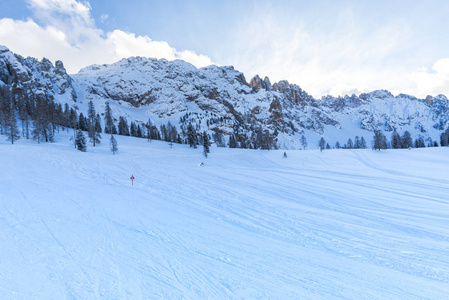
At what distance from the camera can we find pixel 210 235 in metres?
7.98

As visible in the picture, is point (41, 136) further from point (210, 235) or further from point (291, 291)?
point (291, 291)

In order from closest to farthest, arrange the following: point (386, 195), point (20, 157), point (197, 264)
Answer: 1. point (197, 264)
2. point (386, 195)
3. point (20, 157)

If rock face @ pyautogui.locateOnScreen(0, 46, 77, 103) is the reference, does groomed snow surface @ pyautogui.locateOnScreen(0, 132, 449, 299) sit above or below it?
below

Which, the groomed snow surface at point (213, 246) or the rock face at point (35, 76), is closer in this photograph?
the groomed snow surface at point (213, 246)

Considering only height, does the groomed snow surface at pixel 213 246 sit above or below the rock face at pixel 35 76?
below

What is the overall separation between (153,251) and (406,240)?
31.2 ft

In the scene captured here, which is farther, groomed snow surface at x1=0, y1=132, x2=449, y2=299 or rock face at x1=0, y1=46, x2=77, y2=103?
rock face at x1=0, y1=46, x2=77, y2=103

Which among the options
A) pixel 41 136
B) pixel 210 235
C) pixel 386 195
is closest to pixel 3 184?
pixel 210 235

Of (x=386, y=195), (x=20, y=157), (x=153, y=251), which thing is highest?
(x=20, y=157)

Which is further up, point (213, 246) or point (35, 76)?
point (35, 76)

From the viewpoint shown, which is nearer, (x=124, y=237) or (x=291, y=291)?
(x=291, y=291)

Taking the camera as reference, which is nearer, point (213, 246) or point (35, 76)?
point (213, 246)

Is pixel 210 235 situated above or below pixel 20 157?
below

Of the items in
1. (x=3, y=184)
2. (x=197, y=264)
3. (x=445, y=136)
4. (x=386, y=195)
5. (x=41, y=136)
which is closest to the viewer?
(x=197, y=264)
